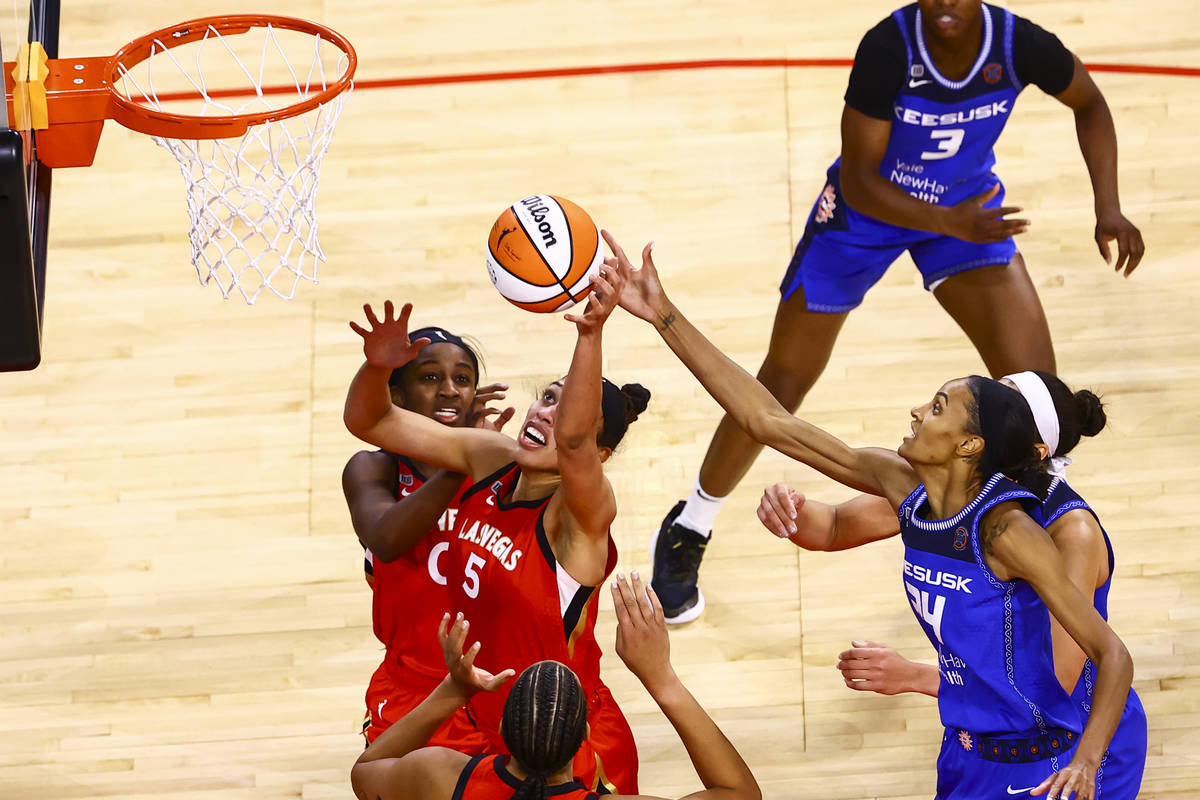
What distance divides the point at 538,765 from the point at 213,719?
89.4 inches

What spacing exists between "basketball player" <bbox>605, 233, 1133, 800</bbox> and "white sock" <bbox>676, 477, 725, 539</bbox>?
1.38 metres

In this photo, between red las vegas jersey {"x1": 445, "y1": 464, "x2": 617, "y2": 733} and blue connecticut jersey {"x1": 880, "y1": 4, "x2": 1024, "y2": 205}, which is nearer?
red las vegas jersey {"x1": 445, "y1": 464, "x2": 617, "y2": 733}

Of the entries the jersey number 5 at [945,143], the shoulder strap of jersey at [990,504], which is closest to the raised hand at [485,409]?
the shoulder strap of jersey at [990,504]

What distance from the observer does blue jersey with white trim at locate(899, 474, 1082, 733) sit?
3.36 meters

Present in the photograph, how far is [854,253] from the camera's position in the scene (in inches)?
184

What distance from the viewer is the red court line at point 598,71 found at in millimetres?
6332

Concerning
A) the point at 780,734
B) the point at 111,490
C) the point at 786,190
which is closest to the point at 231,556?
the point at 111,490

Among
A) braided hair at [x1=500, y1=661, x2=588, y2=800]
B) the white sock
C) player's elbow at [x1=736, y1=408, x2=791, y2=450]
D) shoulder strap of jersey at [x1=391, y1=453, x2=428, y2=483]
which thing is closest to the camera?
braided hair at [x1=500, y1=661, x2=588, y2=800]

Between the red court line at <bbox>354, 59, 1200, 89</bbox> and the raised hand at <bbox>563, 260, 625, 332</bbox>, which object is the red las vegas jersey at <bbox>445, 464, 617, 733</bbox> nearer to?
the raised hand at <bbox>563, 260, 625, 332</bbox>

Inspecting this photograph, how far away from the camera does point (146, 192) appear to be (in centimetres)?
617

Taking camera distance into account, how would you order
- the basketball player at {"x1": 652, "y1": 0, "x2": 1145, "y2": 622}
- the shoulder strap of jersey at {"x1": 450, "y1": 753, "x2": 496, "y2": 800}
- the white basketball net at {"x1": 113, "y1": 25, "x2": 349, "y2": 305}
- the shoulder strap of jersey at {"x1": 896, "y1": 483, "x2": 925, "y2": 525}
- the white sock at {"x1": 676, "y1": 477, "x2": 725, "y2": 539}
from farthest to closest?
the white basketball net at {"x1": 113, "y1": 25, "x2": 349, "y2": 305}
the white sock at {"x1": 676, "y1": 477, "x2": 725, "y2": 539}
the basketball player at {"x1": 652, "y1": 0, "x2": 1145, "y2": 622}
the shoulder strap of jersey at {"x1": 896, "y1": 483, "x2": 925, "y2": 525}
the shoulder strap of jersey at {"x1": 450, "y1": 753, "x2": 496, "y2": 800}

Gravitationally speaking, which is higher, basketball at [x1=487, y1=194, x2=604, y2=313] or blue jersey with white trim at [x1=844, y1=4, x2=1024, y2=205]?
blue jersey with white trim at [x1=844, y1=4, x2=1024, y2=205]

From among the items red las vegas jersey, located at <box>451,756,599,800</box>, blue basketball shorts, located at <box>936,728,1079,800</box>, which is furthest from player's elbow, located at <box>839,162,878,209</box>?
red las vegas jersey, located at <box>451,756,599,800</box>

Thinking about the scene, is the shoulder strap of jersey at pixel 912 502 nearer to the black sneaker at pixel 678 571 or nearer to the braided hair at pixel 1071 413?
the braided hair at pixel 1071 413
